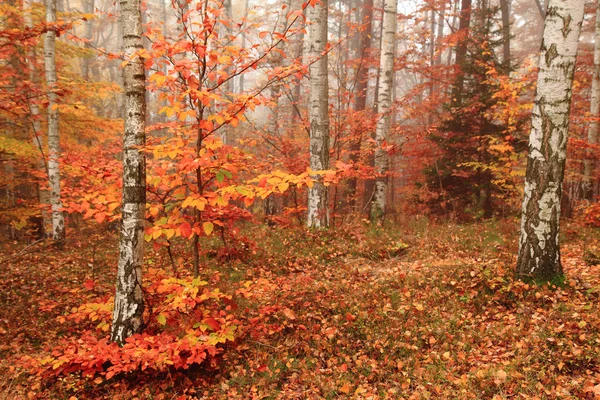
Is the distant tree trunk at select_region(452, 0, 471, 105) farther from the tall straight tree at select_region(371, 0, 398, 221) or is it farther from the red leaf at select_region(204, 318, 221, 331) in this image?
the red leaf at select_region(204, 318, 221, 331)

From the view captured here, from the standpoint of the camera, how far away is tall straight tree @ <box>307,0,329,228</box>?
9.28m

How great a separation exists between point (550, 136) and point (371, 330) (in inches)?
139

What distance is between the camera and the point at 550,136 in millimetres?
5137

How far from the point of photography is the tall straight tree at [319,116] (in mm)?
9281

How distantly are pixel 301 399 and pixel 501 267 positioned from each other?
146 inches

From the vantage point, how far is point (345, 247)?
851cm

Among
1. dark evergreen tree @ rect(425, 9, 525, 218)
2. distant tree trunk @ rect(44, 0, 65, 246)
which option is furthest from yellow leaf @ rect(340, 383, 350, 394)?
dark evergreen tree @ rect(425, 9, 525, 218)

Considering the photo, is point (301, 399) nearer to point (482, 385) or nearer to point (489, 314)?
point (482, 385)

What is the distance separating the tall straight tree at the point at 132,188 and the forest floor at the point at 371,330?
701 millimetres

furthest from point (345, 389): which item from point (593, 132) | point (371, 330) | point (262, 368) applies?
point (593, 132)

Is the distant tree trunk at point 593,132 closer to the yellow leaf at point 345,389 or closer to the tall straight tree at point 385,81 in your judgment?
the tall straight tree at point 385,81

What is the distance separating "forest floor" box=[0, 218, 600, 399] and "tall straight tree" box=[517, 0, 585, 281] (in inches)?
22.4

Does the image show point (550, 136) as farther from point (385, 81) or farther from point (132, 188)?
point (385, 81)

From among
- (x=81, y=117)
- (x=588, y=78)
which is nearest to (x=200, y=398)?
(x=81, y=117)
